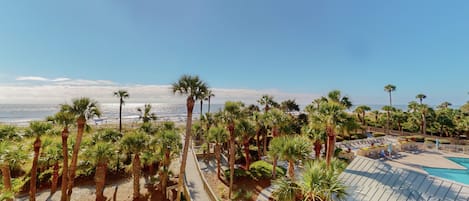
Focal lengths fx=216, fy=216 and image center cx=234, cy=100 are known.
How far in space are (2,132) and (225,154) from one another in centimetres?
2051

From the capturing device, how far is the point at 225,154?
92.0 ft

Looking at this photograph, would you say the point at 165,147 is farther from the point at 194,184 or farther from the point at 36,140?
the point at 36,140

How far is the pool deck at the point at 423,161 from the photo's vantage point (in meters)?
20.8

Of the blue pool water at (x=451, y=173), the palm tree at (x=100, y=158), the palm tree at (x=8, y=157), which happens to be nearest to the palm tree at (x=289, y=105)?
the blue pool water at (x=451, y=173)

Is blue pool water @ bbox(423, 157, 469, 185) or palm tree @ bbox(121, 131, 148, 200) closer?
palm tree @ bbox(121, 131, 148, 200)

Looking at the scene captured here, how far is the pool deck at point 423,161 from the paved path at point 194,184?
1816 centimetres

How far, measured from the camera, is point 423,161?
2250 cm

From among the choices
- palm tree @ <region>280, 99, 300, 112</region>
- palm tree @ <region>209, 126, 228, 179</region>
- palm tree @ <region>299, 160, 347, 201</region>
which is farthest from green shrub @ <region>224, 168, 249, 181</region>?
palm tree @ <region>280, 99, 300, 112</region>

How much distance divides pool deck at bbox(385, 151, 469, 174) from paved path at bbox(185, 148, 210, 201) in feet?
59.6

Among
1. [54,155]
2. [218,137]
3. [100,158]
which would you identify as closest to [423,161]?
[218,137]

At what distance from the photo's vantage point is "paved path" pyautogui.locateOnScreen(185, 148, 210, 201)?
51.0ft

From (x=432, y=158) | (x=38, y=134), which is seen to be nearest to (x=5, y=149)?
(x=38, y=134)

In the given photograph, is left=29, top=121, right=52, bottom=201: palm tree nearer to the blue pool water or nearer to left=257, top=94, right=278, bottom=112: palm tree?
left=257, top=94, right=278, bottom=112: palm tree

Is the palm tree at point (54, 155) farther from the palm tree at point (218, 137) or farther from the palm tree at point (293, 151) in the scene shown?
the palm tree at point (293, 151)
